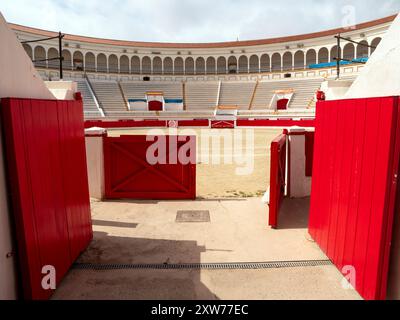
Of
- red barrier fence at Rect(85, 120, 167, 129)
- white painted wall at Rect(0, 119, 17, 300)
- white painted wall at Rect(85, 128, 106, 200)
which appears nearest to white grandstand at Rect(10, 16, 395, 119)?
red barrier fence at Rect(85, 120, 167, 129)

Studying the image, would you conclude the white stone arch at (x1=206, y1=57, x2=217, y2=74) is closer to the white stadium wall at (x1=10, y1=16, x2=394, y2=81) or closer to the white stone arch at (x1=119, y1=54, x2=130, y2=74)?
the white stadium wall at (x1=10, y1=16, x2=394, y2=81)

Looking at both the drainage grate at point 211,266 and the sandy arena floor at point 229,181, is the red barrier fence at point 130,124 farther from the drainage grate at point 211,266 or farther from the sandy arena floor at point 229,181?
the drainage grate at point 211,266

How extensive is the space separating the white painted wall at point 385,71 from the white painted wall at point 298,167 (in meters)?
3.22

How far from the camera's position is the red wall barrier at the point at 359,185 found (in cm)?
277

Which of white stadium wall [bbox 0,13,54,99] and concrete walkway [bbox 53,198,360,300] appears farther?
concrete walkway [bbox 53,198,360,300]

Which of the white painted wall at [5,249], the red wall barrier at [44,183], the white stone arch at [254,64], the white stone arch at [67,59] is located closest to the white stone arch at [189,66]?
the white stone arch at [254,64]

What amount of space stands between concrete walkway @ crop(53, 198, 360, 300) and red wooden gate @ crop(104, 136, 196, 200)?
41 centimetres

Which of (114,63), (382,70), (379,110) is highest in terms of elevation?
(114,63)

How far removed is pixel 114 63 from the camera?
47844mm

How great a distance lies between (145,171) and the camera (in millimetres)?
7188

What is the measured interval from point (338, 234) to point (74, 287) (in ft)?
10.6

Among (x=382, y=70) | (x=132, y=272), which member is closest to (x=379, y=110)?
(x=382, y=70)

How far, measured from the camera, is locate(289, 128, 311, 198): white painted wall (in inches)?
274
